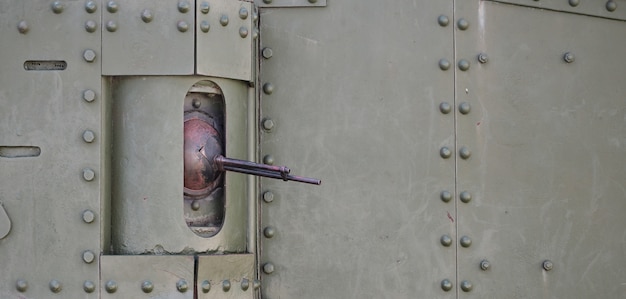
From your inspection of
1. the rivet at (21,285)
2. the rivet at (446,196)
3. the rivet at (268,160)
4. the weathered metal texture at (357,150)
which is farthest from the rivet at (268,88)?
the rivet at (21,285)

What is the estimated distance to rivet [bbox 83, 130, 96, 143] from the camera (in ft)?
11.4

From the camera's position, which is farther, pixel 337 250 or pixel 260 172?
pixel 337 250

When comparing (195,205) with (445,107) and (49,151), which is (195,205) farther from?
(445,107)

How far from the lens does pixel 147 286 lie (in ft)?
11.2

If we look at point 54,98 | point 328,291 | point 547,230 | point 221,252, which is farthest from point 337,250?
point 54,98

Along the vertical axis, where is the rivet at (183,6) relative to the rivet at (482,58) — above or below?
above

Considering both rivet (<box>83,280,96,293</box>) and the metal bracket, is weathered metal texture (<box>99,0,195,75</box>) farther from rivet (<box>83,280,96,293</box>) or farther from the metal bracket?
rivet (<box>83,280,96,293</box>)

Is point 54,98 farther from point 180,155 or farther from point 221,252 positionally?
point 221,252

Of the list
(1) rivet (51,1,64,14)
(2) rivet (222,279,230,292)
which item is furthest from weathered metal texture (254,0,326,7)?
(2) rivet (222,279,230,292)

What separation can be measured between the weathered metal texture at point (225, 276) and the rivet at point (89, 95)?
1.77 feet

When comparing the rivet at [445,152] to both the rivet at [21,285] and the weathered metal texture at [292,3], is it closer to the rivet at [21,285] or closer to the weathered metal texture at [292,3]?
the weathered metal texture at [292,3]

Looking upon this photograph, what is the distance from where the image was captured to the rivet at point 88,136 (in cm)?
348

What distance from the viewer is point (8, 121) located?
349cm

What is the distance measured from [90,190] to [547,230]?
1.52 meters
